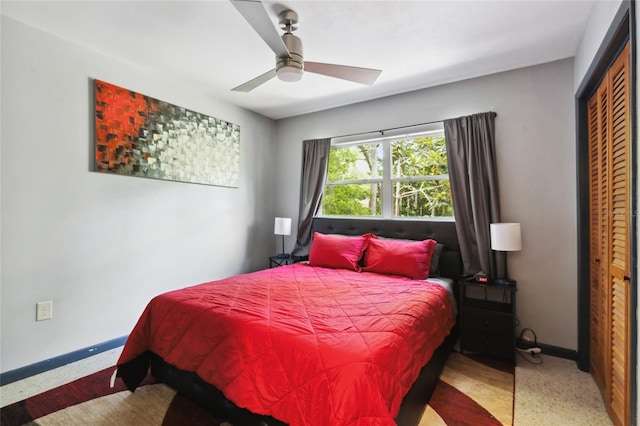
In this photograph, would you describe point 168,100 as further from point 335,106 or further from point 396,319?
point 396,319

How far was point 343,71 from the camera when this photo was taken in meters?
2.04

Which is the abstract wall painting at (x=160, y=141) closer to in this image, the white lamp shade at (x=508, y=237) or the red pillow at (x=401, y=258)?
the red pillow at (x=401, y=258)

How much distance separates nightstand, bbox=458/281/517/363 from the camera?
2352mm

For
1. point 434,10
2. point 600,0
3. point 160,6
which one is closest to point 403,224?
point 434,10

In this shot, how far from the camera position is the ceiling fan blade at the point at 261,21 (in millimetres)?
1312

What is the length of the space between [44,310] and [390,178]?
3.36 m

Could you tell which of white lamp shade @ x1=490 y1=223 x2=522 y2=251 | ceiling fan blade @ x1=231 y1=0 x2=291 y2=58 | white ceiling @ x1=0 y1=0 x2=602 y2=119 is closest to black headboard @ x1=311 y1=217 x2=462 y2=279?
white lamp shade @ x1=490 y1=223 x2=522 y2=251

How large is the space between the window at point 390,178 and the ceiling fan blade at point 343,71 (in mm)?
1350

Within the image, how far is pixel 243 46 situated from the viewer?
2.38m

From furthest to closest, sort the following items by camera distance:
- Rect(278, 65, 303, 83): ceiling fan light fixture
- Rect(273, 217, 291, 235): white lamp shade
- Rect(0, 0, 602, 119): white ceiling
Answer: Rect(273, 217, 291, 235): white lamp shade
Rect(0, 0, 602, 119): white ceiling
Rect(278, 65, 303, 83): ceiling fan light fixture

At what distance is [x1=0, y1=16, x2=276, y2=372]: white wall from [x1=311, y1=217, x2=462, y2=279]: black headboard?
158cm

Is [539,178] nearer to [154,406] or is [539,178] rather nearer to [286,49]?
[286,49]

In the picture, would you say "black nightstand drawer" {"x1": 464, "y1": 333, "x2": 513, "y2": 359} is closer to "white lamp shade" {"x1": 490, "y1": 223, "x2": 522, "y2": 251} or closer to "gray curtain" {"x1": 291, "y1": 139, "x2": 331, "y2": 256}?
"white lamp shade" {"x1": 490, "y1": 223, "x2": 522, "y2": 251}

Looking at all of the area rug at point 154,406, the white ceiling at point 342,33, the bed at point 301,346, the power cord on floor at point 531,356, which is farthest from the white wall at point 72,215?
the power cord on floor at point 531,356
